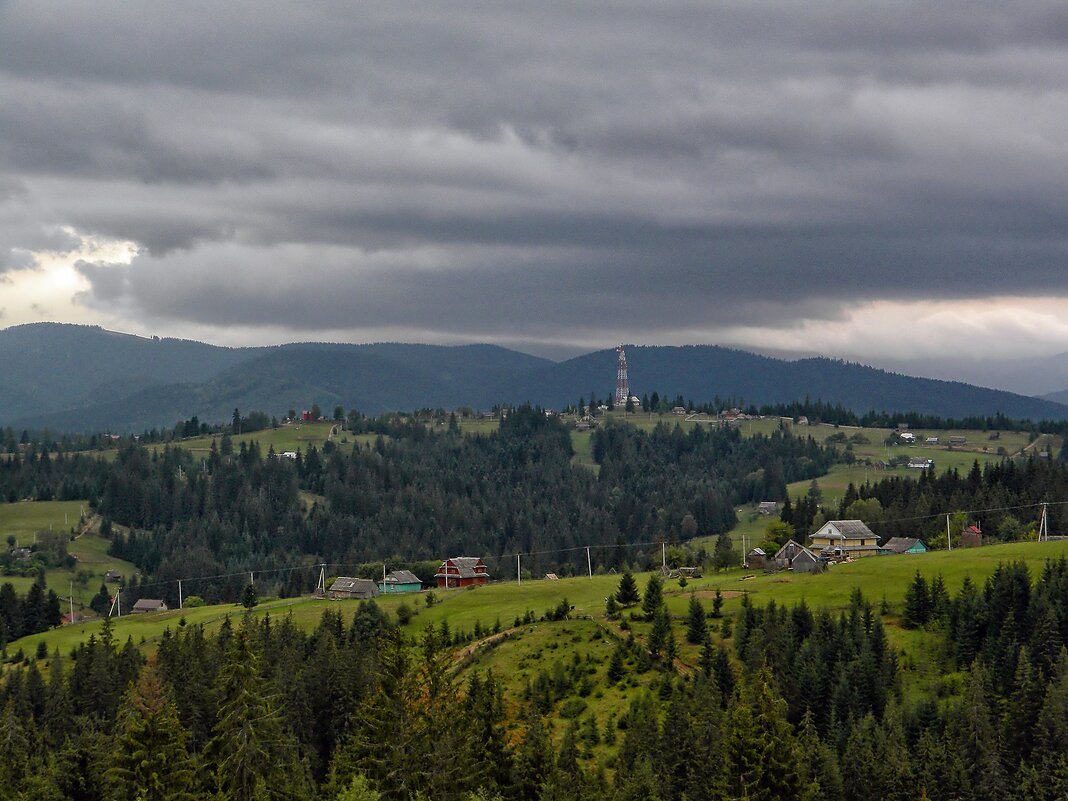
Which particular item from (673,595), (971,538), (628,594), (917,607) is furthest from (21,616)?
(971,538)

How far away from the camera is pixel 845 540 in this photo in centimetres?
17612

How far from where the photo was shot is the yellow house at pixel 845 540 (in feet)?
577

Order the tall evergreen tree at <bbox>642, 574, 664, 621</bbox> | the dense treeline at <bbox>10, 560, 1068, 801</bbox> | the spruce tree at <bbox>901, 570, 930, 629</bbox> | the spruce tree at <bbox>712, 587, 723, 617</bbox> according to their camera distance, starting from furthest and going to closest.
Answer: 1. the tall evergreen tree at <bbox>642, 574, 664, 621</bbox>
2. the spruce tree at <bbox>712, 587, 723, 617</bbox>
3. the spruce tree at <bbox>901, 570, 930, 629</bbox>
4. the dense treeline at <bbox>10, 560, 1068, 801</bbox>

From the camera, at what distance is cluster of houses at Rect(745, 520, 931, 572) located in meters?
174

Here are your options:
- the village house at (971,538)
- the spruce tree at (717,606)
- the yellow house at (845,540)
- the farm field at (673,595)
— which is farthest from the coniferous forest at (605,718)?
the village house at (971,538)

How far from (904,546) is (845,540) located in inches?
320

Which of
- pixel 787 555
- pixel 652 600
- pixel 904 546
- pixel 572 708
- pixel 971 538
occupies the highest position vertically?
pixel 971 538

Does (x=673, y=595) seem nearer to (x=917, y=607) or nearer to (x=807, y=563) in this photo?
(x=807, y=563)

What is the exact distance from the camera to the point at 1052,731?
97562 millimetres

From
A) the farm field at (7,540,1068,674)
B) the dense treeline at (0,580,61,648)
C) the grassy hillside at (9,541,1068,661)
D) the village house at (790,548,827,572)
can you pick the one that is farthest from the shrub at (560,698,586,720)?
the dense treeline at (0,580,61,648)

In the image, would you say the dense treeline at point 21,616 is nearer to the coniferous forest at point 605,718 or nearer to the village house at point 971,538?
the coniferous forest at point 605,718

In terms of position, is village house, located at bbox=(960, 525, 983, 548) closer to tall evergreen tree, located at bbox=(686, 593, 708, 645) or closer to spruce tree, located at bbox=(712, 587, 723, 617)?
spruce tree, located at bbox=(712, 587, 723, 617)

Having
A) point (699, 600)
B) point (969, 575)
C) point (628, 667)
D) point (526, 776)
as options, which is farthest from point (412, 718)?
point (969, 575)

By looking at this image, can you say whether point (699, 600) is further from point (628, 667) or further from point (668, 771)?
point (668, 771)
